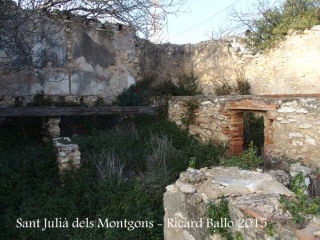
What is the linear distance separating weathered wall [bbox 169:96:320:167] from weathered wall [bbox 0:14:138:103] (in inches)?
165

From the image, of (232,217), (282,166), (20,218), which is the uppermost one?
(232,217)

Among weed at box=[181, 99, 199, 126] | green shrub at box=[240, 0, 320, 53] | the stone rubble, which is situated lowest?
the stone rubble

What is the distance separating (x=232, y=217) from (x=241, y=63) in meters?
9.45

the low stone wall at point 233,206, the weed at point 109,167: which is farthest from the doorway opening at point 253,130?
the low stone wall at point 233,206

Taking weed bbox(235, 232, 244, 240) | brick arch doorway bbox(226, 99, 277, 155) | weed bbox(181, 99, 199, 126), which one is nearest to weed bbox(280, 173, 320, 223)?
weed bbox(235, 232, 244, 240)

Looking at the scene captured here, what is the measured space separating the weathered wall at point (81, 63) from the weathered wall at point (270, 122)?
13.7ft

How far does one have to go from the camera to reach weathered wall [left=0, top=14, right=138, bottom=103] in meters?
10.4

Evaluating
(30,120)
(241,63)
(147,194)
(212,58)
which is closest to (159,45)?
(212,58)

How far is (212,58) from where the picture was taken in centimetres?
1215

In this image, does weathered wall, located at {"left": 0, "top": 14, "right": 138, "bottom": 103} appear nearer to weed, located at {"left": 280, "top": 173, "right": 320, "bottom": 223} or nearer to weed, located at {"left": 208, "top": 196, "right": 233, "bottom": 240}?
weed, located at {"left": 208, "top": 196, "right": 233, "bottom": 240}

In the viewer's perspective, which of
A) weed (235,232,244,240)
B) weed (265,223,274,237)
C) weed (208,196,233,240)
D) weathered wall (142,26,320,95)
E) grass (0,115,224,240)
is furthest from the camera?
weathered wall (142,26,320,95)

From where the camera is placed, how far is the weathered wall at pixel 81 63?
10383 mm

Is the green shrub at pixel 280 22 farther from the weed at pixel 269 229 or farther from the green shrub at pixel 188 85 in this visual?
the weed at pixel 269 229

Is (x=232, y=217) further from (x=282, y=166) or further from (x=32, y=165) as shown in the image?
(x=32, y=165)
